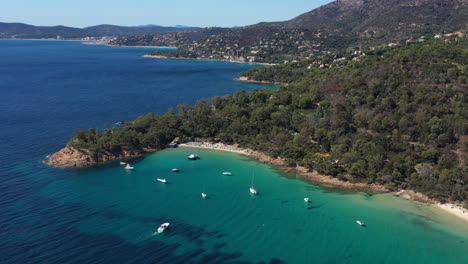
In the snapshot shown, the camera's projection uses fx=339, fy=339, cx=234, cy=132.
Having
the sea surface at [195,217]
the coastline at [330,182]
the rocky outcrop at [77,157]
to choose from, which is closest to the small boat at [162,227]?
the sea surface at [195,217]

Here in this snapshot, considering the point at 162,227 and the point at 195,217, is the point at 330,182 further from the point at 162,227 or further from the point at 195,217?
the point at 162,227

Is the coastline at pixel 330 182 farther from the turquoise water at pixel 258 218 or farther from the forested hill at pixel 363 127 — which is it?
the turquoise water at pixel 258 218

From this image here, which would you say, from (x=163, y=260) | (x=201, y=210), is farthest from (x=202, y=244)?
(x=201, y=210)

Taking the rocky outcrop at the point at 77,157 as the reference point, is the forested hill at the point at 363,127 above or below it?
above

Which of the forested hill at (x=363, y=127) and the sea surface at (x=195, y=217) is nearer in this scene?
the sea surface at (x=195, y=217)

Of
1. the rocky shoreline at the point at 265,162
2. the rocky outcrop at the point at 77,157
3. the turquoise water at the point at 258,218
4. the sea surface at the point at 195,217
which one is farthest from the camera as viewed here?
the rocky outcrop at the point at 77,157

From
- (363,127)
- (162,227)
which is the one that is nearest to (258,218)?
(162,227)

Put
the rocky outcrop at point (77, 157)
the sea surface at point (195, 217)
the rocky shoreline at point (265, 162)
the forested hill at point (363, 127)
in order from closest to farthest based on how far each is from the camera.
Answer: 1. the sea surface at point (195, 217)
2. the rocky shoreline at point (265, 162)
3. the forested hill at point (363, 127)
4. the rocky outcrop at point (77, 157)
